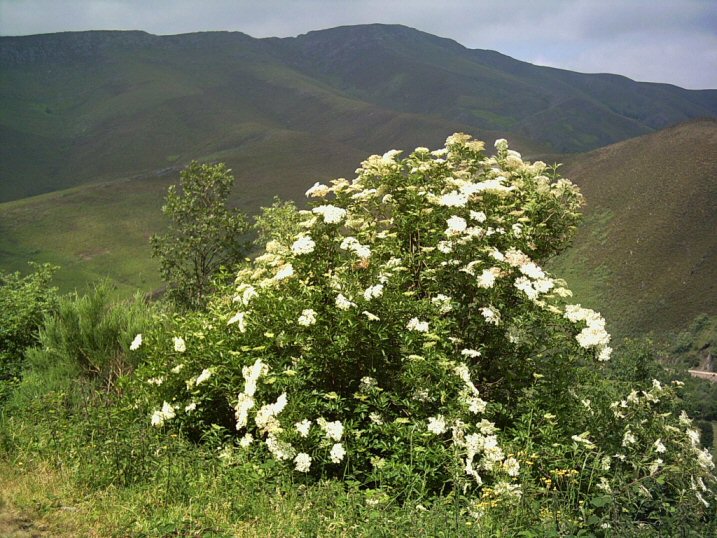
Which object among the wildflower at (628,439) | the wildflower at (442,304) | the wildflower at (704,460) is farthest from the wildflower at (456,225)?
the wildflower at (704,460)

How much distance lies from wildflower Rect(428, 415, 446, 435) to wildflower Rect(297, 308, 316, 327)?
4.37 feet

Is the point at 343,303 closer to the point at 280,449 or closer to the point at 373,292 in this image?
the point at 373,292

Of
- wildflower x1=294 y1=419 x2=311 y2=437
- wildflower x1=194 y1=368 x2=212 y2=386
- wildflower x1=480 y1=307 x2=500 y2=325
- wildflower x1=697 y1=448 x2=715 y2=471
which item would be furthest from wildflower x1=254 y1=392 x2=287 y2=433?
wildflower x1=697 y1=448 x2=715 y2=471

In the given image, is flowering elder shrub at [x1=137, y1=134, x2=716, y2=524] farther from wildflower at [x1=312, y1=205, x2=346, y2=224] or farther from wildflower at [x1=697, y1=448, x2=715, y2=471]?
wildflower at [x1=697, y1=448, x2=715, y2=471]

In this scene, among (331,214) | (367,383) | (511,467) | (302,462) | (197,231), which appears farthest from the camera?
(197,231)

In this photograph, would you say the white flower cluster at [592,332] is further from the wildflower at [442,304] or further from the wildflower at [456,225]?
the wildflower at [456,225]

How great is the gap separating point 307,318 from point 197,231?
12597mm

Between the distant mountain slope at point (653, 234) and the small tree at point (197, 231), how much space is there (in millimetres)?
64971

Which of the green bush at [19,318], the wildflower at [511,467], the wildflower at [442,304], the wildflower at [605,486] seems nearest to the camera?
the wildflower at [605,486]

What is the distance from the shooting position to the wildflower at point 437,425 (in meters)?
5.43

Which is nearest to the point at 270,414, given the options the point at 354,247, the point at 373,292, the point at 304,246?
the point at 373,292

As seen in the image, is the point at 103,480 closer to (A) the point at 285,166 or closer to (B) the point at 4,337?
(B) the point at 4,337

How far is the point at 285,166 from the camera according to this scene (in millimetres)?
193125

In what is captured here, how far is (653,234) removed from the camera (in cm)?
9250
